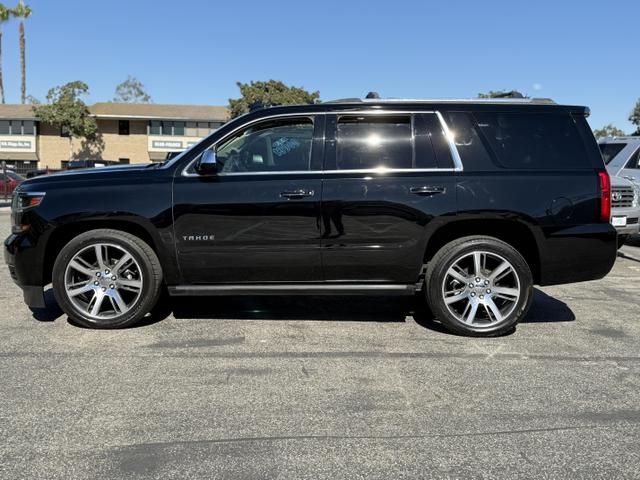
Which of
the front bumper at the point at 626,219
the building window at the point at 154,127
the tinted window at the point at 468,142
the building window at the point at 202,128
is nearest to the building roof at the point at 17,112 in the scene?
the building window at the point at 154,127

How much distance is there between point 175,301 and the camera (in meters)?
6.10

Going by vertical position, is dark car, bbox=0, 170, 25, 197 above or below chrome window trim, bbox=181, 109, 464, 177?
above

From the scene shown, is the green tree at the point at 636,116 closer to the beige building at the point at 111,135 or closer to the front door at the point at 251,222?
the beige building at the point at 111,135

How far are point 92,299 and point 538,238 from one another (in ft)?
12.9

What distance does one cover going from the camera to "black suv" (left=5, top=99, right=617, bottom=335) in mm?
4809

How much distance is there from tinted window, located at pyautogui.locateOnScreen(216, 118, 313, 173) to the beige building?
40665mm

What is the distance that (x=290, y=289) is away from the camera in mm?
4922

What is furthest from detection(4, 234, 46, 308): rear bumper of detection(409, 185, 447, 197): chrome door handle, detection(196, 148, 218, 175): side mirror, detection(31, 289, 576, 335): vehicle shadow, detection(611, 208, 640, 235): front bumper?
detection(611, 208, 640, 235): front bumper

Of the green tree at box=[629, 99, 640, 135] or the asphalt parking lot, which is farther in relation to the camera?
the green tree at box=[629, 99, 640, 135]

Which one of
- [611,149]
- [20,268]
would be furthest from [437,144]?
[611,149]

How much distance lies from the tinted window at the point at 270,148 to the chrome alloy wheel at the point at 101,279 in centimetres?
123

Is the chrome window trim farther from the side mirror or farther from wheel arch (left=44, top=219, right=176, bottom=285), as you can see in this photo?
wheel arch (left=44, top=219, right=176, bottom=285)

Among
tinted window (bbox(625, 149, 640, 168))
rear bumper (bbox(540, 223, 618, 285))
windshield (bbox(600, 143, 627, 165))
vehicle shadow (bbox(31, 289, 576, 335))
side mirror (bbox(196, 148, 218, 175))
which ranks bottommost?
vehicle shadow (bbox(31, 289, 576, 335))

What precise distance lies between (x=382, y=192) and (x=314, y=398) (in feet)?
6.25
